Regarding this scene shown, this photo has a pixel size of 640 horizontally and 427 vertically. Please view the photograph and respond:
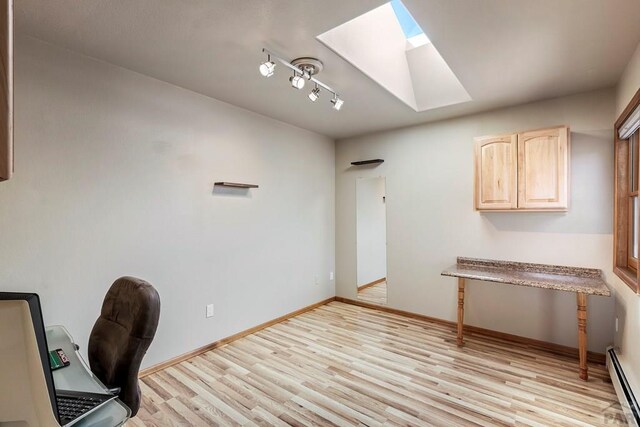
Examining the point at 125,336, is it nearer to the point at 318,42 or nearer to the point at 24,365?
the point at 24,365

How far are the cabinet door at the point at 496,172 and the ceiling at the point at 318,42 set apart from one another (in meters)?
0.47

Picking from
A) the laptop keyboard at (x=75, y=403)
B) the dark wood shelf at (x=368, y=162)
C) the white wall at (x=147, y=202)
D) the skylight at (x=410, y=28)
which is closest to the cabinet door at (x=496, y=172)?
the skylight at (x=410, y=28)

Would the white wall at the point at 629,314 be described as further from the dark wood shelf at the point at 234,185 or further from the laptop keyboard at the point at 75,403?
the dark wood shelf at the point at 234,185

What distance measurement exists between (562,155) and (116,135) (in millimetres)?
3809

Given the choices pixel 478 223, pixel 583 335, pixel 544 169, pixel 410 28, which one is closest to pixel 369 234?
pixel 478 223

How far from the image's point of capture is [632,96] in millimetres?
2268

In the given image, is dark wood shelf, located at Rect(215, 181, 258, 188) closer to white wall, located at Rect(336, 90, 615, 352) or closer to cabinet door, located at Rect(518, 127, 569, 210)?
white wall, located at Rect(336, 90, 615, 352)

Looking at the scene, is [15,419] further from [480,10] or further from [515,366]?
[515,366]

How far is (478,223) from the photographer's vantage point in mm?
3617

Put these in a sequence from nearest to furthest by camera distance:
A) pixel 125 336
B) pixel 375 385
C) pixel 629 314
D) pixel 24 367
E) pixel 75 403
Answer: pixel 24 367, pixel 75 403, pixel 125 336, pixel 629 314, pixel 375 385

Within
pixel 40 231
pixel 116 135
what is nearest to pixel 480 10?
pixel 116 135

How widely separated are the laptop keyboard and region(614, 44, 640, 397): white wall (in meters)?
2.94

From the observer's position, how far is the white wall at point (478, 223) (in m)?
2.95

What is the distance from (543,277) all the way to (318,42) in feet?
9.52
